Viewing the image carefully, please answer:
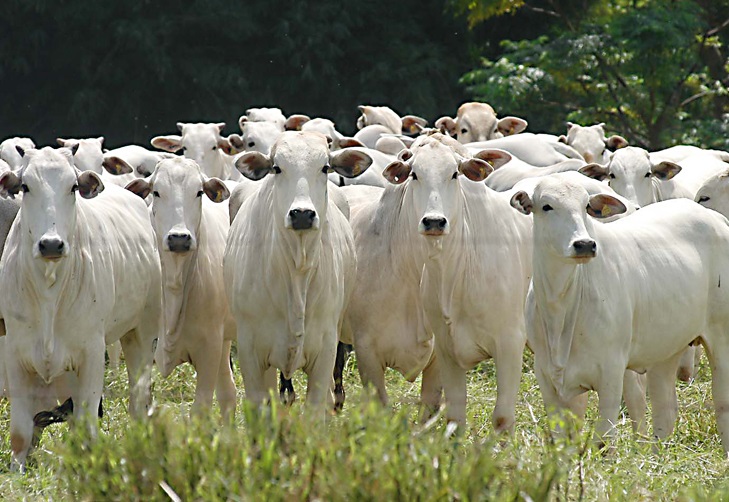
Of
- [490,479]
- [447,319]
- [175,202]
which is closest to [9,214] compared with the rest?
[175,202]

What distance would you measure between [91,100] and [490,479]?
53.4ft

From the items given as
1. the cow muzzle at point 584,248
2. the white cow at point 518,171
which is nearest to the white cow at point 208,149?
the white cow at point 518,171

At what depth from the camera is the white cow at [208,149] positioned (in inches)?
482

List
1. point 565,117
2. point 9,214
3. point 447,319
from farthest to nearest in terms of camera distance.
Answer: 1. point 565,117
2. point 9,214
3. point 447,319

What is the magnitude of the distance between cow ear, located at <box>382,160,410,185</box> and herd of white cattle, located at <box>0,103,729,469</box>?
0.04ft

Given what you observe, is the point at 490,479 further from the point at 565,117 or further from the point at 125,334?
the point at 565,117

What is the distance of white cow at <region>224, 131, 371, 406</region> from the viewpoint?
7.34m

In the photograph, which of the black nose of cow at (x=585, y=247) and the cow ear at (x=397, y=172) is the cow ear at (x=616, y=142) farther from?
the black nose of cow at (x=585, y=247)

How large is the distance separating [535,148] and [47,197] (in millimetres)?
6203

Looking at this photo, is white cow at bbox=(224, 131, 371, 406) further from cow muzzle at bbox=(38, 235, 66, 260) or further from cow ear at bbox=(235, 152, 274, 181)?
cow muzzle at bbox=(38, 235, 66, 260)

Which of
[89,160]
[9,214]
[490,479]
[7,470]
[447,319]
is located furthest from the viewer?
[89,160]

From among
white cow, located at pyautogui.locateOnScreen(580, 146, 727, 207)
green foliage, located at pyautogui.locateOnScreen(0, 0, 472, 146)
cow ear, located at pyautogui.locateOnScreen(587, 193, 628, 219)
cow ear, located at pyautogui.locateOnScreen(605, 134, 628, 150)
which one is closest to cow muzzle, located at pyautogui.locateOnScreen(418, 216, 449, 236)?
cow ear, located at pyautogui.locateOnScreen(587, 193, 628, 219)

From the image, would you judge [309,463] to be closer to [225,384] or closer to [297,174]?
[297,174]

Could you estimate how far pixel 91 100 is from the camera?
2016 cm
